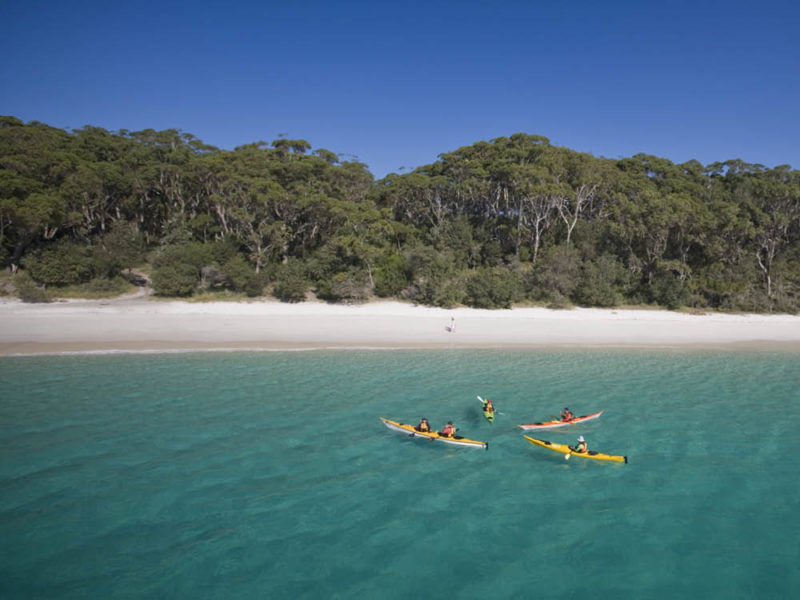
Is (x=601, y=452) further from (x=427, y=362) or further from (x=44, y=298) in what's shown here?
(x=44, y=298)

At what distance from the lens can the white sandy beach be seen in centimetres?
2394

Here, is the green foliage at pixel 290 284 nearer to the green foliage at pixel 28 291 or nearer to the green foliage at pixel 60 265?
the green foliage at pixel 60 265

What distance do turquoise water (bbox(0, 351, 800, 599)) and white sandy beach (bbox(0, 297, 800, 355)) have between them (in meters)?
6.42

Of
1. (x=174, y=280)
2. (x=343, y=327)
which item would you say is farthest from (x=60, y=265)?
(x=343, y=327)

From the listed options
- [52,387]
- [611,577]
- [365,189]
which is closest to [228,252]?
[365,189]

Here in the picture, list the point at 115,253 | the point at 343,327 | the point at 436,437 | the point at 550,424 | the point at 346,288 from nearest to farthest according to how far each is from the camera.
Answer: the point at 436,437
the point at 550,424
the point at 343,327
the point at 346,288
the point at 115,253

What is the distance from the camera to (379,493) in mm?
9867

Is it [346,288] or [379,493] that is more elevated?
[346,288]

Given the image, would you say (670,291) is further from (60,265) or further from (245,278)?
(60,265)

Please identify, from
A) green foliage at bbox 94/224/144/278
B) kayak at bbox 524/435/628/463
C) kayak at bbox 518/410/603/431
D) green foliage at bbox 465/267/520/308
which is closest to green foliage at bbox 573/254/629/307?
green foliage at bbox 465/267/520/308

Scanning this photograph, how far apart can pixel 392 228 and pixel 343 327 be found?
1302 cm

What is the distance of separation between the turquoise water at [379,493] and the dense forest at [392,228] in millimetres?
17727

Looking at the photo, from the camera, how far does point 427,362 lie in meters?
21.9

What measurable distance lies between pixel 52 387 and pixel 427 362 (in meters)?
15.8
